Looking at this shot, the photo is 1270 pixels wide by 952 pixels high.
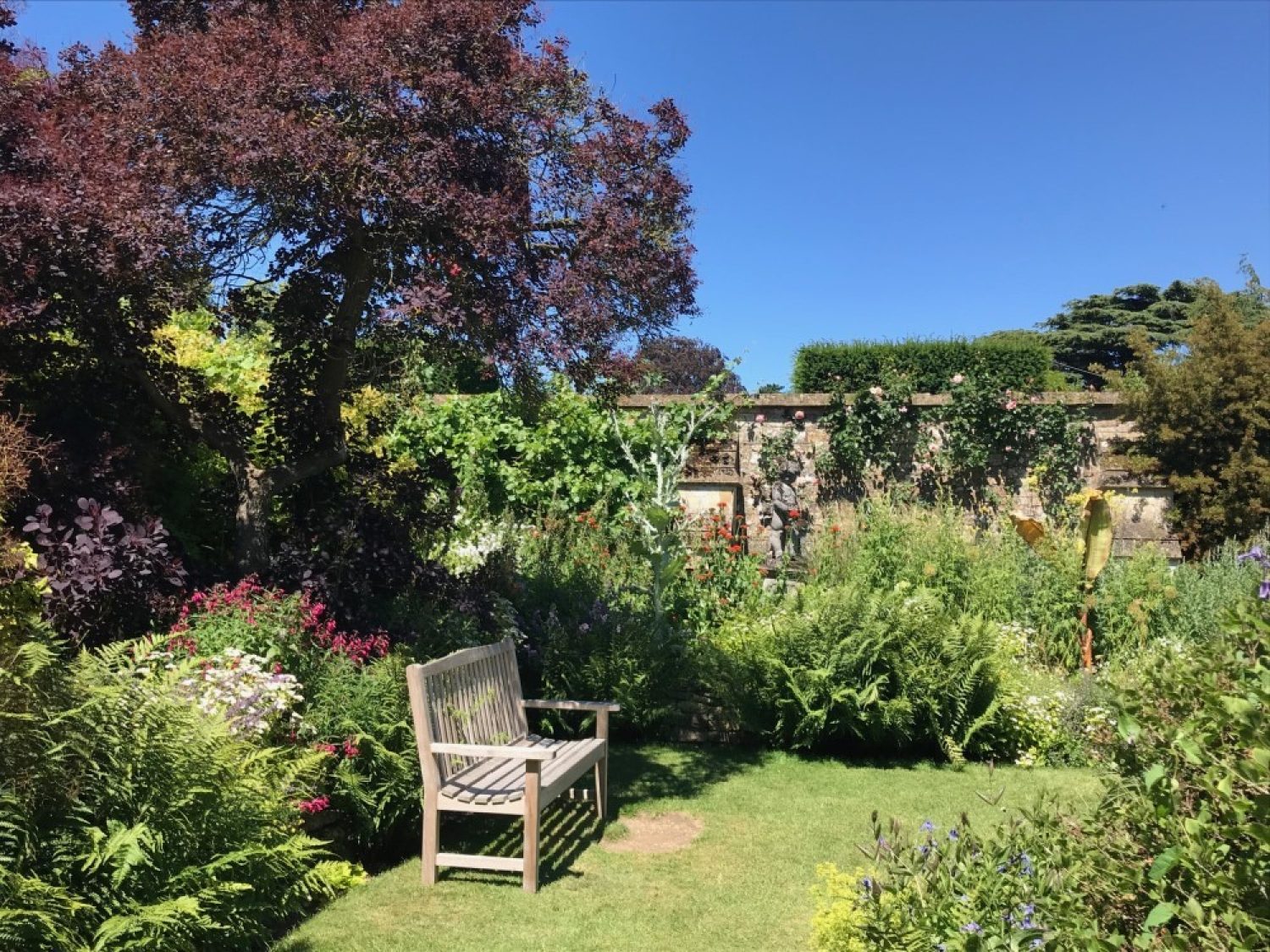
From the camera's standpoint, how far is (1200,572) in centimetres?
852

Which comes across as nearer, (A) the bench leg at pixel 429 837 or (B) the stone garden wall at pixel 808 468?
(A) the bench leg at pixel 429 837

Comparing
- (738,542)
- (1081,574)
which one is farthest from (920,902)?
(738,542)

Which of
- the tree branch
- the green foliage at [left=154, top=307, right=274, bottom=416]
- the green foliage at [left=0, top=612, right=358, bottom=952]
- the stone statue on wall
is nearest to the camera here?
the green foliage at [left=0, top=612, right=358, bottom=952]

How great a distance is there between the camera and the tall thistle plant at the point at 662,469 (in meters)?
7.30

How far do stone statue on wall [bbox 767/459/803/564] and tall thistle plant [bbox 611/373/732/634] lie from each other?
0.97m

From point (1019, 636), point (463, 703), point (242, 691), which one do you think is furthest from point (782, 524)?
point (242, 691)

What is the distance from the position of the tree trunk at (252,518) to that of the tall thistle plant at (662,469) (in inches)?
111

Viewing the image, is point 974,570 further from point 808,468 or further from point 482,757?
point 482,757

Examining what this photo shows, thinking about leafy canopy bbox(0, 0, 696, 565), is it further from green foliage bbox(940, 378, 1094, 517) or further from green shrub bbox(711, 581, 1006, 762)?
green foliage bbox(940, 378, 1094, 517)

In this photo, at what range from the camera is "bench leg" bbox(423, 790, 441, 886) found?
13.5 ft

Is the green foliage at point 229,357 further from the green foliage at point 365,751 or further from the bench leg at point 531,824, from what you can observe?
the bench leg at point 531,824

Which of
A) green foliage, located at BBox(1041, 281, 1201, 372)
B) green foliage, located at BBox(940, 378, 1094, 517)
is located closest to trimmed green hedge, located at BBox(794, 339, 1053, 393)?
green foliage, located at BBox(940, 378, 1094, 517)

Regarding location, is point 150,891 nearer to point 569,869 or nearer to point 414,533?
point 569,869

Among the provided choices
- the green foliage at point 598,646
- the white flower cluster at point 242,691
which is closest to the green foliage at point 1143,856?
the white flower cluster at point 242,691
